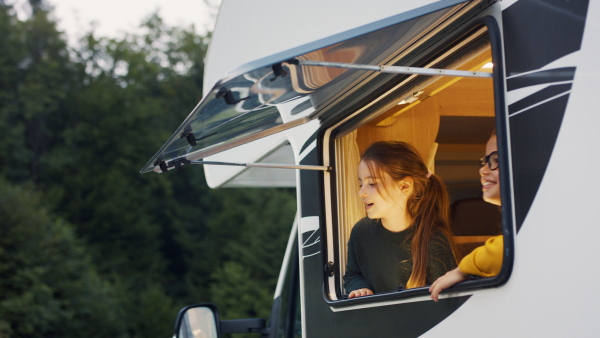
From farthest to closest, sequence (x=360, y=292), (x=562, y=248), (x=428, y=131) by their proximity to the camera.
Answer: (x=428, y=131)
(x=360, y=292)
(x=562, y=248)

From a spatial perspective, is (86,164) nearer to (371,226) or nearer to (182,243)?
(182,243)

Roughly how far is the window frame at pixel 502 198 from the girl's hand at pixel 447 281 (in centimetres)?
1

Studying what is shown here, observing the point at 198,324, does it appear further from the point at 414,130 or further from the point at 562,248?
the point at 562,248

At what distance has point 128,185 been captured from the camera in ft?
102

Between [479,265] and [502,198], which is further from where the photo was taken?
[479,265]

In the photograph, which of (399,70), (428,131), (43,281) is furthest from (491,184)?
(43,281)

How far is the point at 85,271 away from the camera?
2395 cm

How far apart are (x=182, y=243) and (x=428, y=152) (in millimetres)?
29455

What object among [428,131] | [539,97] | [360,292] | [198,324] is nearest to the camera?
[539,97]

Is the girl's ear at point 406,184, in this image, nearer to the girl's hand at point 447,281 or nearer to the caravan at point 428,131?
the caravan at point 428,131

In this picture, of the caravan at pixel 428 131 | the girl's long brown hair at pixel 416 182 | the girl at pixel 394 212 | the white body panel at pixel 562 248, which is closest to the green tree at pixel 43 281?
the caravan at pixel 428 131

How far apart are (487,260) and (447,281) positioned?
133mm

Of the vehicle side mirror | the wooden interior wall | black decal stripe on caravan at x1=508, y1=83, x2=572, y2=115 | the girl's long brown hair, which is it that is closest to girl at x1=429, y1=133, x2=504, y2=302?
black decal stripe on caravan at x1=508, y1=83, x2=572, y2=115

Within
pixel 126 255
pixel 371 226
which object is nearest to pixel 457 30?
pixel 371 226
